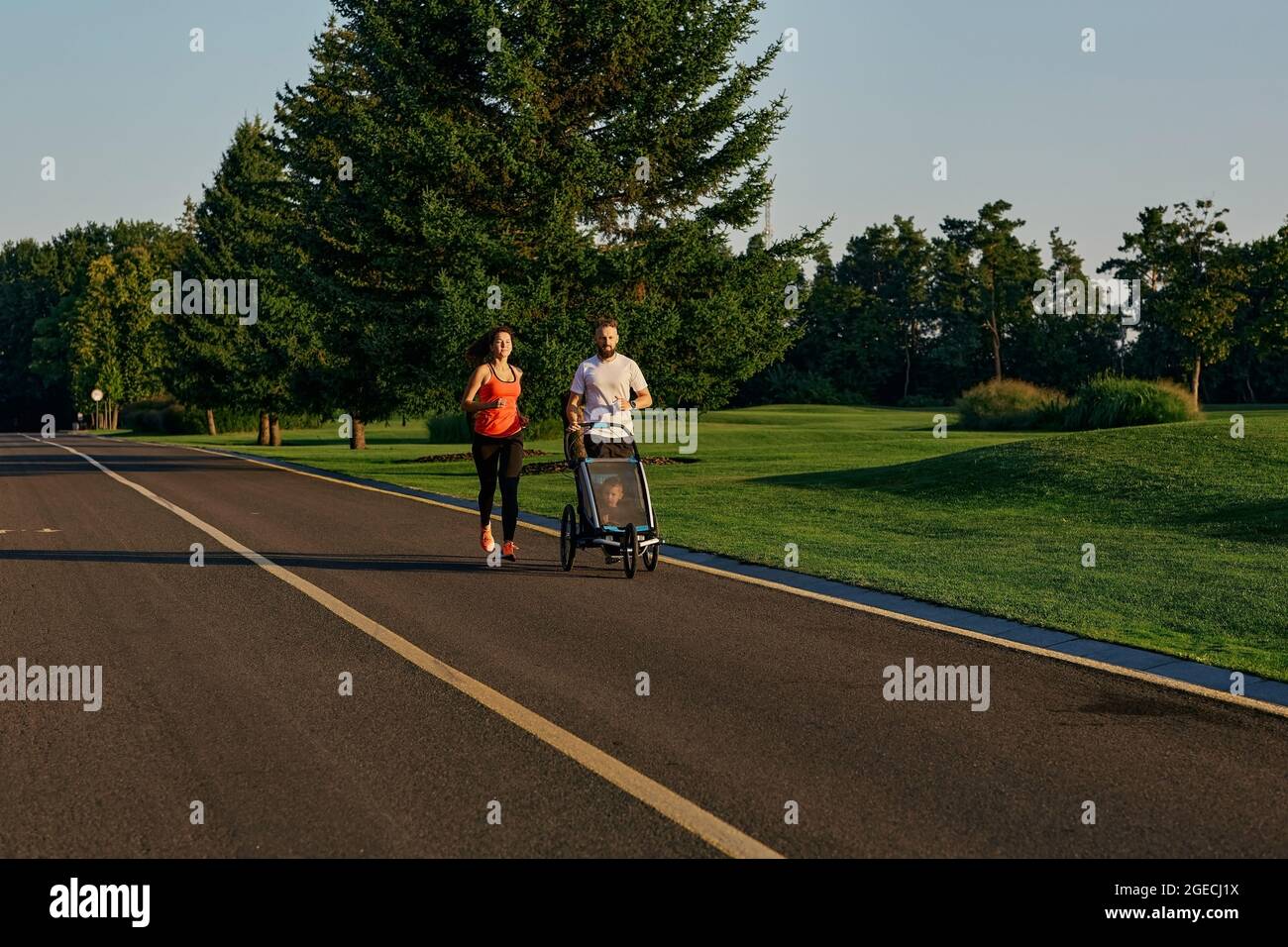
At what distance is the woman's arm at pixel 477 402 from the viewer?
41.0 feet

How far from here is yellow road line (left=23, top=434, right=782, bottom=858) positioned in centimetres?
472

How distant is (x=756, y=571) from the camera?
1170 cm

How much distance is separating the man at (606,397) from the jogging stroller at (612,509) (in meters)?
0.05

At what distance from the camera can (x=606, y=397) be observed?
12.1 metres

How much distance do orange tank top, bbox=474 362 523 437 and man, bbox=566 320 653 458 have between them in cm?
83

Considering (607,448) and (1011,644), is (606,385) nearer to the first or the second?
(607,448)

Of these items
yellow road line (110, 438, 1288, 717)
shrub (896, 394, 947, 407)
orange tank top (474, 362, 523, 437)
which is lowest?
yellow road line (110, 438, 1288, 717)

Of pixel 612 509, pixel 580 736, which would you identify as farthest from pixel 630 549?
pixel 580 736

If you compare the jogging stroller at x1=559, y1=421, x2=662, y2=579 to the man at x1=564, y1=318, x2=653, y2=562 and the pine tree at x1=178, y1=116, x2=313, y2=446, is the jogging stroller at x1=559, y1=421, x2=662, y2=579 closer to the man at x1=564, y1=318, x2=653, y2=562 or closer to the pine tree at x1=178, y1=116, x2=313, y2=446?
the man at x1=564, y1=318, x2=653, y2=562

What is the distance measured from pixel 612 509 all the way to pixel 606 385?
4.07ft

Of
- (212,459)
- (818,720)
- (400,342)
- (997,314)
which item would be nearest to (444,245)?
(400,342)

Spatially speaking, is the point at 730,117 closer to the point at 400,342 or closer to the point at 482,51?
the point at 482,51

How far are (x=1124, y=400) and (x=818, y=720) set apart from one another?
29.9 metres

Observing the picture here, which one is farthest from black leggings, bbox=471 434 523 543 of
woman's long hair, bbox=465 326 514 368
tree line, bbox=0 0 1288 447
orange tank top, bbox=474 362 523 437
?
tree line, bbox=0 0 1288 447
